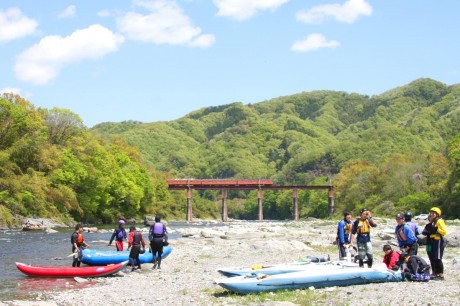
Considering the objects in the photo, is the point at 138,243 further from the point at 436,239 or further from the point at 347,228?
the point at 436,239

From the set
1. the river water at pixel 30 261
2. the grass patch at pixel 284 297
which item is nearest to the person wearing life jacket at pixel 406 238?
the grass patch at pixel 284 297

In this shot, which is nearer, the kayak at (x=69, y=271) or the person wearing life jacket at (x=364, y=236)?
the person wearing life jacket at (x=364, y=236)

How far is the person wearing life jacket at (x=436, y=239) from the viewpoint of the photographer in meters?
16.2

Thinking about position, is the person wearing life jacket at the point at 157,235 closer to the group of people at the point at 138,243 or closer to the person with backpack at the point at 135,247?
the group of people at the point at 138,243

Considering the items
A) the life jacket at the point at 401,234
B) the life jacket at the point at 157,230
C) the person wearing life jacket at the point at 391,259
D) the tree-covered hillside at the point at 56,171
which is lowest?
the person wearing life jacket at the point at 391,259

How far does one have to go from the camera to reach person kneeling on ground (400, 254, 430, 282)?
16312 millimetres

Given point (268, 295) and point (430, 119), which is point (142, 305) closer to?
point (268, 295)

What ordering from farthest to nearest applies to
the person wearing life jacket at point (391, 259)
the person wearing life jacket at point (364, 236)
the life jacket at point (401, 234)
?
the person wearing life jacket at point (364, 236) → the person wearing life jacket at point (391, 259) → the life jacket at point (401, 234)

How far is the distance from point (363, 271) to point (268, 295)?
2.97m

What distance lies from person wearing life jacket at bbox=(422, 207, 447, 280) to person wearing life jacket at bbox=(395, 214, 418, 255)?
42 cm

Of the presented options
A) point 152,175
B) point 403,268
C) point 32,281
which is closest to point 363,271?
point 403,268

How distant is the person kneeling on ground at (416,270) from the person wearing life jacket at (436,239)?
0.32 meters

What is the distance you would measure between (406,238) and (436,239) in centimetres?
92

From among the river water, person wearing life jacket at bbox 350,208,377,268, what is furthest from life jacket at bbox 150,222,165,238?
person wearing life jacket at bbox 350,208,377,268
